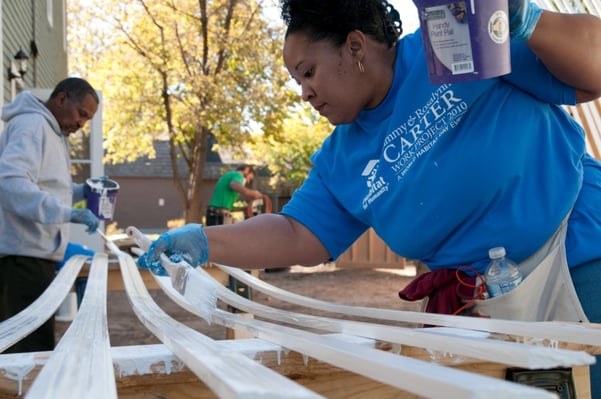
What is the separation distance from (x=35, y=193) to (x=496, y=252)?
2493mm

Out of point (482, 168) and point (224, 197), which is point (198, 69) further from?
point (482, 168)

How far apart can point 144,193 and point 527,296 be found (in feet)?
107

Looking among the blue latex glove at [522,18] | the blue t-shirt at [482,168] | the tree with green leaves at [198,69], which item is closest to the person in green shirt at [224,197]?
the tree with green leaves at [198,69]

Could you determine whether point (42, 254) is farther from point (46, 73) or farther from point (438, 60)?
point (46, 73)

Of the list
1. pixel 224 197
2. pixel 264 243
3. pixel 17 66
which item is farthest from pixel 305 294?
pixel 264 243

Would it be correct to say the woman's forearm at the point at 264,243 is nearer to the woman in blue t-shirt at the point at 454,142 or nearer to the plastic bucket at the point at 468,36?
the woman in blue t-shirt at the point at 454,142

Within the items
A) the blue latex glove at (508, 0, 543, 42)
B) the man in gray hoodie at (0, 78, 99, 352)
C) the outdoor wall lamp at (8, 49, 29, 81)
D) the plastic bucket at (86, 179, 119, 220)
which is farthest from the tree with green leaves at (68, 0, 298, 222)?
the blue latex glove at (508, 0, 543, 42)

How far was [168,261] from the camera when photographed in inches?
76.9

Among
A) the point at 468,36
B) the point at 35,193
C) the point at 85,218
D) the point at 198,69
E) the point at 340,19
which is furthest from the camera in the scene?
the point at 198,69

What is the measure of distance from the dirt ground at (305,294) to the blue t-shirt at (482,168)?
4.19 metres

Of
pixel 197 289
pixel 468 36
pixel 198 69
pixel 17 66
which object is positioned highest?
pixel 198 69

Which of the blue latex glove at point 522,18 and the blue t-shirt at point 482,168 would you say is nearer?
the blue latex glove at point 522,18

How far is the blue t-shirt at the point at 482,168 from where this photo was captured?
1684 millimetres

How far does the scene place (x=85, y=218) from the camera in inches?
165
